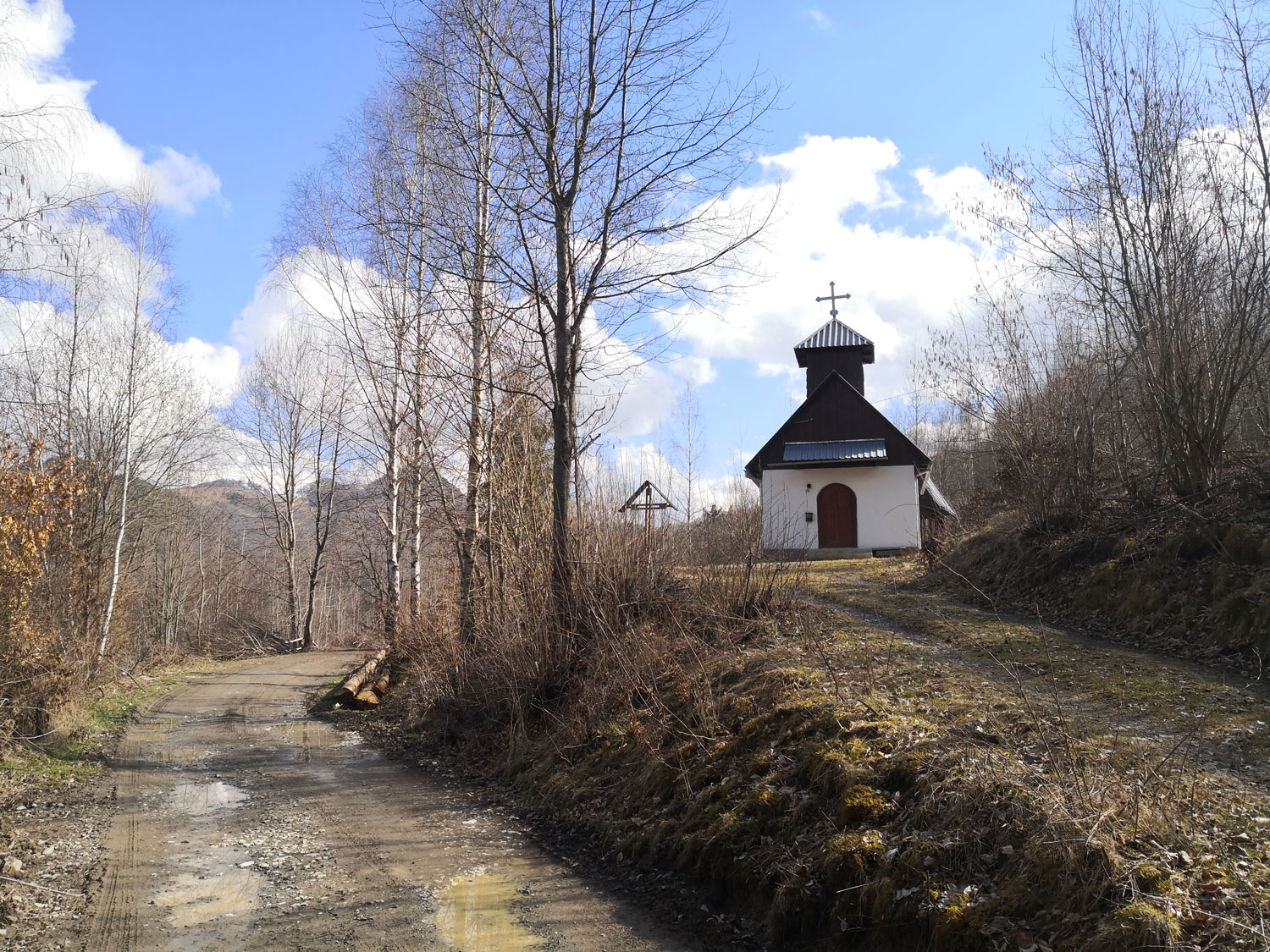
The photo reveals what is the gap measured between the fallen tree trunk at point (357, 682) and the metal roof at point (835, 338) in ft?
66.3

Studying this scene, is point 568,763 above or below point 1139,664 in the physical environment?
below

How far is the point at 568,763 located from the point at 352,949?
3.75 meters

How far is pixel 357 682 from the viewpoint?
50.2ft

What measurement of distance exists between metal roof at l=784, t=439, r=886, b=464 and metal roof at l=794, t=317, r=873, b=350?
429 centimetres

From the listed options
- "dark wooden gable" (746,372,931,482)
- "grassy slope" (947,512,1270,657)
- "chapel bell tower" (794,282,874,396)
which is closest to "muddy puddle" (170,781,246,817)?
"grassy slope" (947,512,1270,657)

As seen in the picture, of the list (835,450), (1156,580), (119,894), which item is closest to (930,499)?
(835,450)

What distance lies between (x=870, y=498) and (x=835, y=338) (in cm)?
671

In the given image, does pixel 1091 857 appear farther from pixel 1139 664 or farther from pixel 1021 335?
pixel 1021 335

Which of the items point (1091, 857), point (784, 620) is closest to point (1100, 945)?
point (1091, 857)

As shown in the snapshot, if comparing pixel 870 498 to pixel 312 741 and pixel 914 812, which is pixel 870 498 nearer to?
pixel 312 741

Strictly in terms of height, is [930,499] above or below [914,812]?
above

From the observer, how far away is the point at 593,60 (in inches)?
422

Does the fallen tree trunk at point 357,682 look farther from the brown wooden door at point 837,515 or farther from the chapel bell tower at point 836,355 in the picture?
the chapel bell tower at point 836,355

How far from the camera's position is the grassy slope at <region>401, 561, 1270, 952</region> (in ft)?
13.5
